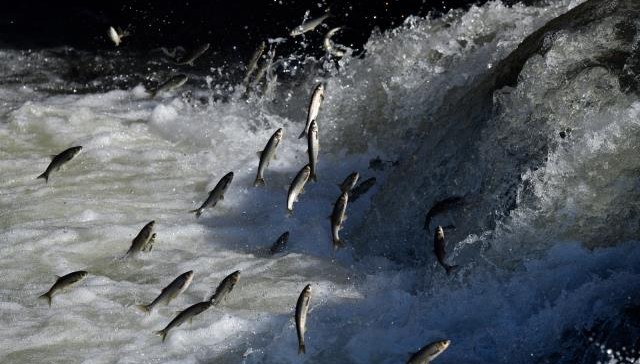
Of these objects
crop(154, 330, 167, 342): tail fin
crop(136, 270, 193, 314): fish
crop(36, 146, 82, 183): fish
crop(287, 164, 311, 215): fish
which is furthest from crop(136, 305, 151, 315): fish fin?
crop(36, 146, 82, 183): fish

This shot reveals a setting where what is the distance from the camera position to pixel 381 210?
6938 mm

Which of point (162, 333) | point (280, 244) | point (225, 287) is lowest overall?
point (280, 244)

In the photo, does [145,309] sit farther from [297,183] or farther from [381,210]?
[381,210]

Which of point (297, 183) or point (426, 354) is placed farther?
point (297, 183)

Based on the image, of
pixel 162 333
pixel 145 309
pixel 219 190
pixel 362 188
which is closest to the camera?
pixel 162 333

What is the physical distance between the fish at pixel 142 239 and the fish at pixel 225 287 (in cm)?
87

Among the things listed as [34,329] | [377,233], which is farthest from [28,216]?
[377,233]

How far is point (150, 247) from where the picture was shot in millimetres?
6383

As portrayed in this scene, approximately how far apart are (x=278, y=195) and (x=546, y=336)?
11.6 ft

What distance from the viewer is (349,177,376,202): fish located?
706 cm

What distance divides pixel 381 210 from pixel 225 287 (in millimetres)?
1784

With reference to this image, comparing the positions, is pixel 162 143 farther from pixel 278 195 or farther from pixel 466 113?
pixel 466 113

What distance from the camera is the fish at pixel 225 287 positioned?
5445 millimetres

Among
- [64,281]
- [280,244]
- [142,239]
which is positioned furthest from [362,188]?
[64,281]
